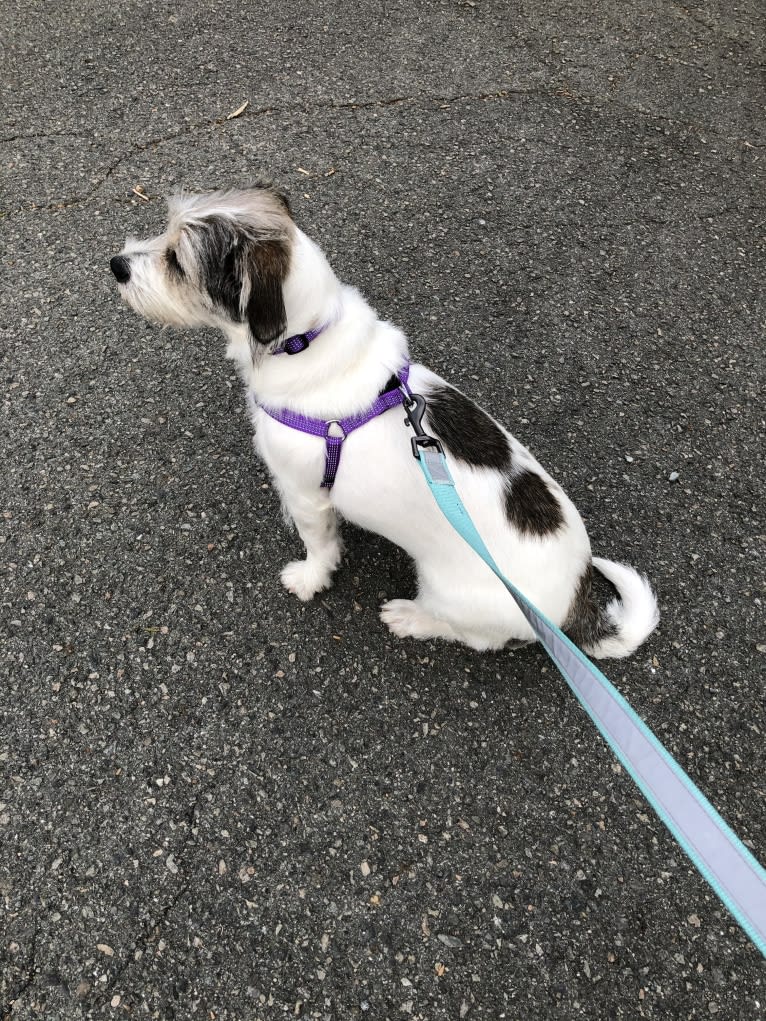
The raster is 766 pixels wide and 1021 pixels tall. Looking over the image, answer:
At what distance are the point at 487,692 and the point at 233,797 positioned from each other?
104 cm

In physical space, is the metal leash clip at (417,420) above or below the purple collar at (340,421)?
above

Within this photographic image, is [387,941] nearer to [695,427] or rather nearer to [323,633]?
[323,633]

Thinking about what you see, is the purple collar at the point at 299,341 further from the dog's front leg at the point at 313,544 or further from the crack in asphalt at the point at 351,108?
the crack in asphalt at the point at 351,108

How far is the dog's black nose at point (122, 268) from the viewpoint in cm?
217

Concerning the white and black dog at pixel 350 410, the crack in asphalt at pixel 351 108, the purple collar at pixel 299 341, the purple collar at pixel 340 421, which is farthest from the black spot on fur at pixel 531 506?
the crack in asphalt at pixel 351 108

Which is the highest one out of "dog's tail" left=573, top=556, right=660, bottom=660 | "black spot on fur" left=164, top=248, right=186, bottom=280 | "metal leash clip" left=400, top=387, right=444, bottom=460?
"black spot on fur" left=164, top=248, right=186, bottom=280

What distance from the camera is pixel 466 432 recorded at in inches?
87.8

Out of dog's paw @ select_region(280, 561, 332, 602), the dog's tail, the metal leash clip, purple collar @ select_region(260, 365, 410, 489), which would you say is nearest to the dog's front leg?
dog's paw @ select_region(280, 561, 332, 602)

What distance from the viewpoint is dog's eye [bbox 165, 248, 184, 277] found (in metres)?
2.11

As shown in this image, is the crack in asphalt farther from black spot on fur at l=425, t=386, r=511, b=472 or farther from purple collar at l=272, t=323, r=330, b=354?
black spot on fur at l=425, t=386, r=511, b=472

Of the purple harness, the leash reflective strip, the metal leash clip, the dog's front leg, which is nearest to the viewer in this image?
the leash reflective strip

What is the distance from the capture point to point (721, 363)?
381 centimetres

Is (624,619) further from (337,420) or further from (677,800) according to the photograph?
(677,800)

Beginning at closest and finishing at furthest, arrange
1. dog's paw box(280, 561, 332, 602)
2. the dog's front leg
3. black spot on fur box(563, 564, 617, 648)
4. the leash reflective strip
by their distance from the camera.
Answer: the leash reflective strip < black spot on fur box(563, 564, 617, 648) < the dog's front leg < dog's paw box(280, 561, 332, 602)
